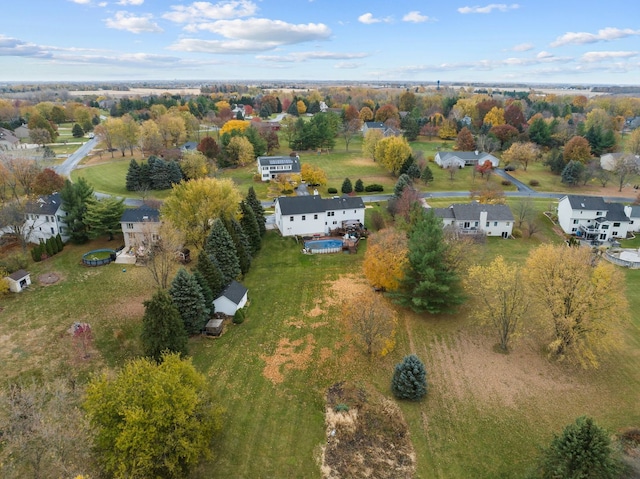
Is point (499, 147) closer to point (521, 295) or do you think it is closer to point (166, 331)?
point (521, 295)

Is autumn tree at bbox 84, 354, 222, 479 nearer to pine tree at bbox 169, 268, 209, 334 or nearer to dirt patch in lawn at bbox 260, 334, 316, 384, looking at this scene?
dirt patch in lawn at bbox 260, 334, 316, 384

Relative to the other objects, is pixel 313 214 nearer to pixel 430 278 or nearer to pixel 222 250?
pixel 222 250

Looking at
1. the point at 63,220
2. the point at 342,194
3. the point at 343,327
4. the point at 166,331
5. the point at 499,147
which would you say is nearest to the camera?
the point at 166,331

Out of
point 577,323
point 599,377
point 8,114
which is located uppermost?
point 8,114

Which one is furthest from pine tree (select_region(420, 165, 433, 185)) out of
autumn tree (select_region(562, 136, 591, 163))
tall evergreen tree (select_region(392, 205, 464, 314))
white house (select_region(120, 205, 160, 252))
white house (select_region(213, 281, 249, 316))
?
white house (select_region(213, 281, 249, 316))

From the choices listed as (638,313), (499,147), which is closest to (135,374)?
(638,313)

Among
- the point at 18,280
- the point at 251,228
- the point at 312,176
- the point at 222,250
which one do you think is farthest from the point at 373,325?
the point at 312,176
